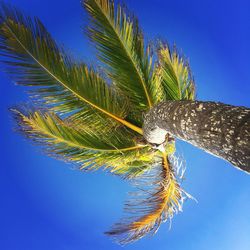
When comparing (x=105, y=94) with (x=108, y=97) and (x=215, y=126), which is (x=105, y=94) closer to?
(x=108, y=97)

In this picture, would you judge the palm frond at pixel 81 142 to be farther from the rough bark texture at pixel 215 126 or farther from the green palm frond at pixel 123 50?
the rough bark texture at pixel 215 126

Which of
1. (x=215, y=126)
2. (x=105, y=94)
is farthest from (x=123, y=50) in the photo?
(x=215, y=126)

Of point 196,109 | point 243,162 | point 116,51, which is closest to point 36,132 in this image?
point 116,51

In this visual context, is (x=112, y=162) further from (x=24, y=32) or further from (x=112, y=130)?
(x=24, y=32)

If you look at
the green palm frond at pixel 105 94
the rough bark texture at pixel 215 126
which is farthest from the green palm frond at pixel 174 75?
the rough bark texture at pixel 215 126

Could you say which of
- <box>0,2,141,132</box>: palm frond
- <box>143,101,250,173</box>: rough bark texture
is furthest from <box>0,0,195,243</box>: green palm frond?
<box>143,101,250,173</box>: rough bark texture

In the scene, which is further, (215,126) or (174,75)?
(174,75)
